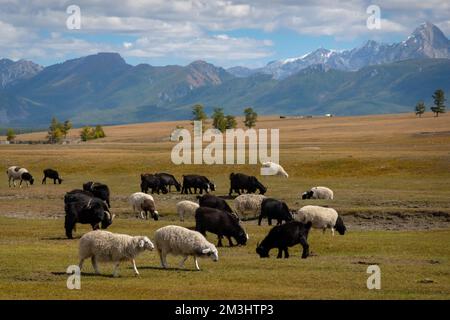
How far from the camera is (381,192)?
159ft

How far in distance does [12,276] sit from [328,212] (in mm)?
16287

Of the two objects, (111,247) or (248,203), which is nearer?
(111,247)

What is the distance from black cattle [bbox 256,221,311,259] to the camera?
84.8 ft

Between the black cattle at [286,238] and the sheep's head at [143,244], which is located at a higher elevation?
the sheep's head at [143,244]

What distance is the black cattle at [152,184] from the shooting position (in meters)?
52.2

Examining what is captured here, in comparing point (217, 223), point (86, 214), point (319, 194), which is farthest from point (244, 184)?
point (217, 223)

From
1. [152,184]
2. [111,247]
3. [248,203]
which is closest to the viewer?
[111,247]

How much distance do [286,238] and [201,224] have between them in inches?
172

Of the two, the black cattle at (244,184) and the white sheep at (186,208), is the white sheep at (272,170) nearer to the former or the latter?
the black cattle at (244,184)

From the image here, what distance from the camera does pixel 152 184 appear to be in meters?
52.6

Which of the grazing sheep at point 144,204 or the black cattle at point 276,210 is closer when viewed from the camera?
the black cattle at point 276,210

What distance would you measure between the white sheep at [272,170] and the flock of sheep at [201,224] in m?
12.9

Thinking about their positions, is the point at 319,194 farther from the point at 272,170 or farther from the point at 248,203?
the point at 272,170

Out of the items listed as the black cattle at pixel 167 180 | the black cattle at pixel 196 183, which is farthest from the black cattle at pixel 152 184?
the black cattle at pixel 196 183
